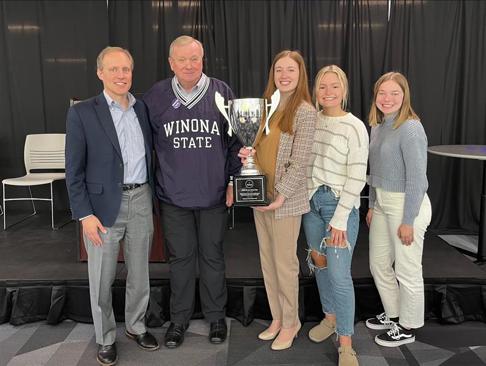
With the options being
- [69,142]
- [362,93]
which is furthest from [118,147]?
[362,93]

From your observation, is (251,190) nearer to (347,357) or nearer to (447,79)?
(347,357)

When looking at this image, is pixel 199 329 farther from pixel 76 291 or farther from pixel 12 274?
pixel 12 274

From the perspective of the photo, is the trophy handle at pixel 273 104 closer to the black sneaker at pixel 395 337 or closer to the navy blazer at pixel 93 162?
the navy blazer at pixel 93 162

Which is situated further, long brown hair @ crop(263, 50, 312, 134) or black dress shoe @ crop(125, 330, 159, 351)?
black dress shoe @ crop(125, 330, 159, 351)

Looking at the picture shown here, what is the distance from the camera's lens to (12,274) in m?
2.69

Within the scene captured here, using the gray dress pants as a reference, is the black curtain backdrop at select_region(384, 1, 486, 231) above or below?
above

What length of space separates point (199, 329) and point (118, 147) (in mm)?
1167

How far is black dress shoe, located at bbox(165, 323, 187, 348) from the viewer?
2.27 metres

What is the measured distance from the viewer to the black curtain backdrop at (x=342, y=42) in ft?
14.0

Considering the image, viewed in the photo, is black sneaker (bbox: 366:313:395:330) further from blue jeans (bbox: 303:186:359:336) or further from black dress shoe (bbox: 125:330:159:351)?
black dress shoe (bbox: 125:330:159:351)

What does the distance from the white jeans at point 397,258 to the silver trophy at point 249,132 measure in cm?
64

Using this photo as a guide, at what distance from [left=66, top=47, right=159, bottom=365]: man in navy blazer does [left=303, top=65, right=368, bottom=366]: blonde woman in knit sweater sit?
824mm

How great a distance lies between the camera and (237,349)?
226cm

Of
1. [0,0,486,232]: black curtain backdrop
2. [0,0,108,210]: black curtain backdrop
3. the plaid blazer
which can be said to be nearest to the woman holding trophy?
the plaid blazer
